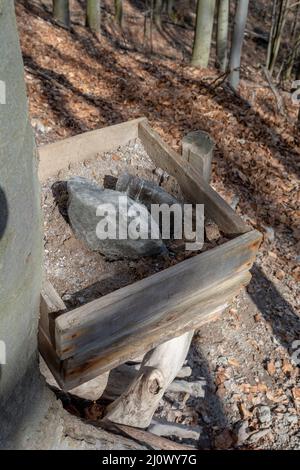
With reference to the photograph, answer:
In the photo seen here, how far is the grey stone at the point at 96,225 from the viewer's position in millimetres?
3299

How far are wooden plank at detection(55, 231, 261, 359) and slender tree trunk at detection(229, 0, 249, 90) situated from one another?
4014mm

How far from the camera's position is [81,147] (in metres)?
4.00

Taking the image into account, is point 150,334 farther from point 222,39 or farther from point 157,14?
point 157,14

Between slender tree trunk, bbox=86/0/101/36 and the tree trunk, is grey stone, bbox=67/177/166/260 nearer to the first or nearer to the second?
slender tree trunk, bbox=86/0/101/36

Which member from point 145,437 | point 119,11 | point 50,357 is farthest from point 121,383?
point 119,11

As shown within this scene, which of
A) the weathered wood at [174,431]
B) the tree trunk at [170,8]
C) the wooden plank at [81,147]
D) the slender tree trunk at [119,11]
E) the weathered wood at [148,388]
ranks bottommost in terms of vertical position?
the weathered wood at [174,431]

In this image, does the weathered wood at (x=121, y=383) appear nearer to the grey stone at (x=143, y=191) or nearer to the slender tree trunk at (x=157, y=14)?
the grey stone at (x=143, y=191)

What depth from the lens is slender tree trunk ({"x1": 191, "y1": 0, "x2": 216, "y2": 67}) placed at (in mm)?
7062

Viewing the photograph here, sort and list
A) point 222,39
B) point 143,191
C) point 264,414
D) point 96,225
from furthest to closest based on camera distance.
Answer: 1. point 222,39
2. point 143,191
3. point 264,414
4. point 96,225

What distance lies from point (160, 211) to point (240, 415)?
1576 mm

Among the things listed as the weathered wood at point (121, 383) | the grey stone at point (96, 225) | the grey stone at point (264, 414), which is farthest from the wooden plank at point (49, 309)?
the grey stone at point (264, 414)

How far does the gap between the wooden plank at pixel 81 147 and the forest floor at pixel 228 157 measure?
1.22m

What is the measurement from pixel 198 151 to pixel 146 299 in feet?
4.91
